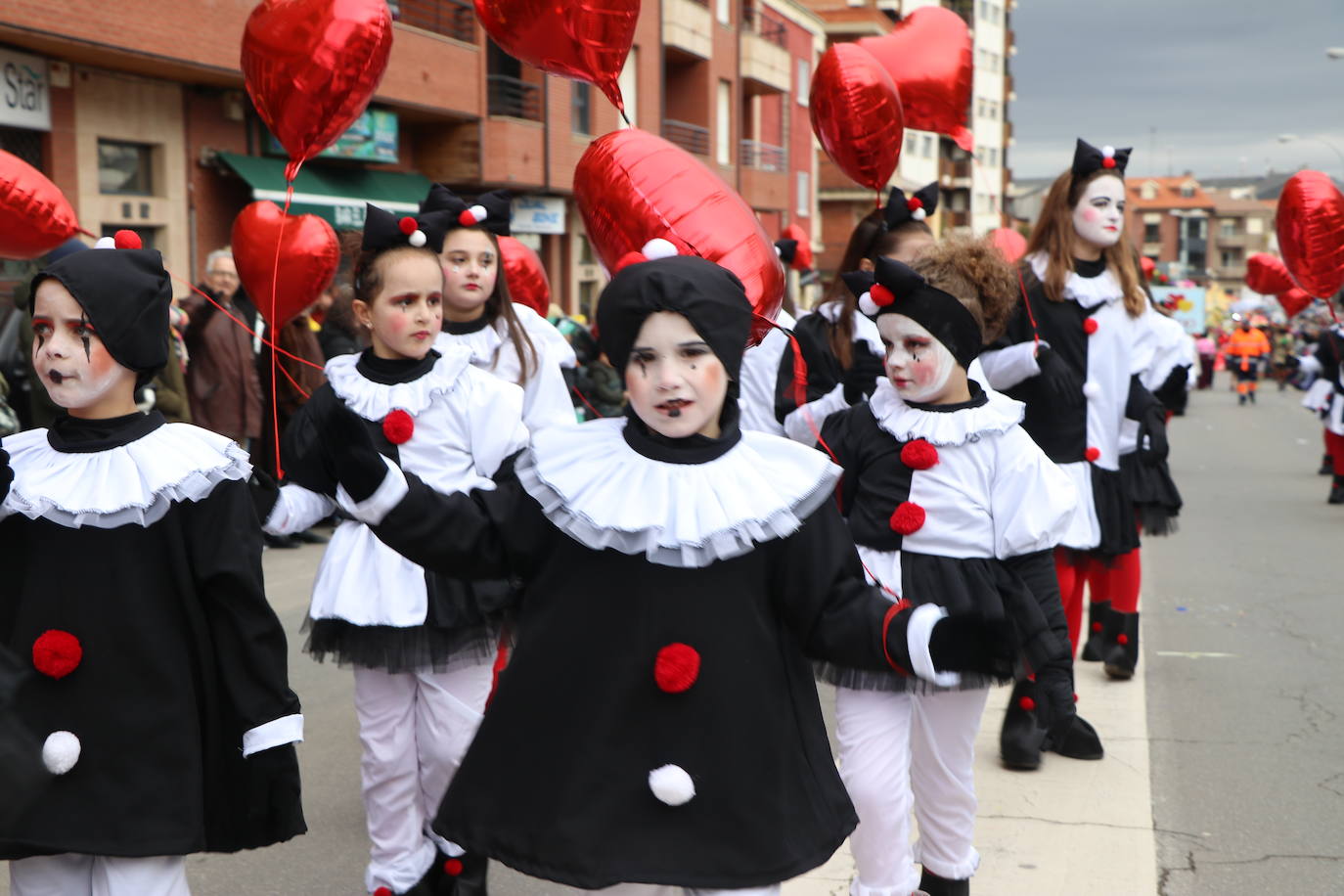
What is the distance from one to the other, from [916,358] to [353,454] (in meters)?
1.87

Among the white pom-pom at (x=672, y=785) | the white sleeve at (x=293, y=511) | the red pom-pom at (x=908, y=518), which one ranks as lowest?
the white pom-pom at (x=672, y=785)

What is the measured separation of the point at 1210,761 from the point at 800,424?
220cm

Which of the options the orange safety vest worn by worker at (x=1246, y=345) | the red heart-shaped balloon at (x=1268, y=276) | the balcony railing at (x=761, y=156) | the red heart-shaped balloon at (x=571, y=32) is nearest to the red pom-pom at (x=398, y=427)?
the red heart-shaped balloon at (x=571, y=32)

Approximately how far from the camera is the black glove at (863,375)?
500 centimetres

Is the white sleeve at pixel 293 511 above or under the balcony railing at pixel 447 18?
under

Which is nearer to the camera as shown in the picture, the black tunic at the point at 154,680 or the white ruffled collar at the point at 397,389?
the black tunic at the point at 154,680

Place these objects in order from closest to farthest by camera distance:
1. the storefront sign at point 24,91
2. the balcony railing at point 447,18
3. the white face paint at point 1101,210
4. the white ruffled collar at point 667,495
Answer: the white ruffled collar at point 667,495 → the white face paint at point 1101,210 → the storefront sign at point 24,91 → the balcony railing at point 447,18

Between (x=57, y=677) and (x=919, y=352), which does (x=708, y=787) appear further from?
(x=919, y=352)

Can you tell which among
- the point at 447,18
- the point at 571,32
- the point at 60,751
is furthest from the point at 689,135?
the point at 60,751

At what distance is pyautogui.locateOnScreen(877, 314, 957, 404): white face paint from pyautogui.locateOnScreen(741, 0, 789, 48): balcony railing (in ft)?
105

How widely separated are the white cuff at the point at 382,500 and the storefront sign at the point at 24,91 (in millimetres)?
11841

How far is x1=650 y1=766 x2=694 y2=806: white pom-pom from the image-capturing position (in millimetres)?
2689

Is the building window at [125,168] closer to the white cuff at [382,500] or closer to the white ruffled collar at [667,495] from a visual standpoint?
the white ruffled collar at [667,495]

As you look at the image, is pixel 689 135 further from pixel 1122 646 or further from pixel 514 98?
pixel 1122 646
